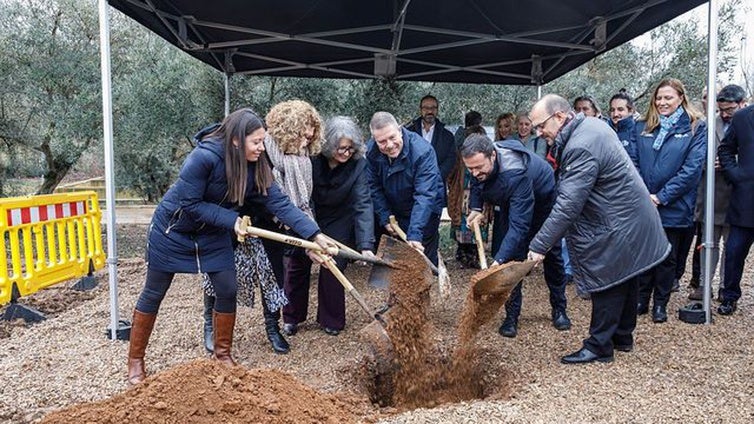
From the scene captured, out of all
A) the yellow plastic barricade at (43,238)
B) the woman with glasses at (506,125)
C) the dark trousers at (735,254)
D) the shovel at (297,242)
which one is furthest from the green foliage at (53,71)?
the dark trousers at (735,254)

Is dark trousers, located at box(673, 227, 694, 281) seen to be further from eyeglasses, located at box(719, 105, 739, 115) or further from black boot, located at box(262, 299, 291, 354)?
black boot, located at box(262, 299, 291, 354)

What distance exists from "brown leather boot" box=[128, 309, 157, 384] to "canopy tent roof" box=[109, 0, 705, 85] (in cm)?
251

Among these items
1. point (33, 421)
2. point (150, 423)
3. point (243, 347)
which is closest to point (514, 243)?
point (243, 347)

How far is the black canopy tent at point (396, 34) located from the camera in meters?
5.06

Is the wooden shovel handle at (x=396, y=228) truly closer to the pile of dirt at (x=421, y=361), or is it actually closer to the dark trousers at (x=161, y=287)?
the pile of dirt at (x=421, y=361)

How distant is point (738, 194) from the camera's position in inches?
172

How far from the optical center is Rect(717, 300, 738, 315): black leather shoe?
458 centimetres

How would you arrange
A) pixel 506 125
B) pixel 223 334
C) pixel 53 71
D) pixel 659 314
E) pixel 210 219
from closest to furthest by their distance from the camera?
pixel 210 219
pixel 223 334
pixel 659 314
pixel 506 125
pixel 53 71

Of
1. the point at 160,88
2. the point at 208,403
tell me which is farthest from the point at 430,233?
the point at 160,88

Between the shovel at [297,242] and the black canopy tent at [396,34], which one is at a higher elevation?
the black canopy tent at [396,34]

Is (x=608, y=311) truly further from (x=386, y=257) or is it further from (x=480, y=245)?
(x=386, y=257)

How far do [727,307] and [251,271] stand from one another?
3589 millimetres

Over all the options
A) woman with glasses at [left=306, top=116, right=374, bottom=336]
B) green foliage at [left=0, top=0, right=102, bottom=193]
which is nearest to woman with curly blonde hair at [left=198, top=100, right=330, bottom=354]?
woman with glasses at [left=306, top=116, right=374, bottom=336]

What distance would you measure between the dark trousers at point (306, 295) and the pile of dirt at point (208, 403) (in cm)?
132
